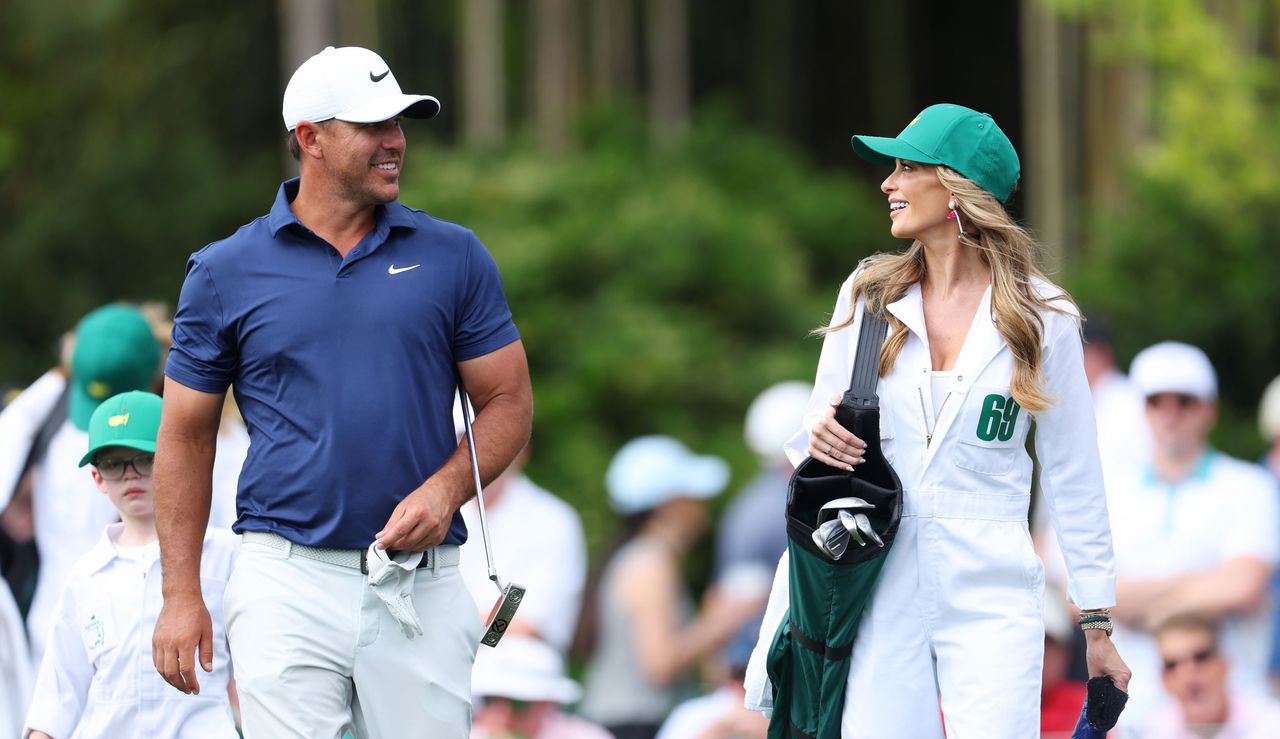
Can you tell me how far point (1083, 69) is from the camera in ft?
63.2

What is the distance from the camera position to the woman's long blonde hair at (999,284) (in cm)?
403

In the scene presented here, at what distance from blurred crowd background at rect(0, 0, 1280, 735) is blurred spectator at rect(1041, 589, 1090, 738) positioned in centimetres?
131

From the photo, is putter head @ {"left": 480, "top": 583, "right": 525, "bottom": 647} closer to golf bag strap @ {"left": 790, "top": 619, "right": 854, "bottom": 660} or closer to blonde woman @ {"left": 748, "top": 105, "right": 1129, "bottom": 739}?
golf bag strap @ {"left": 790, "top": 619, "right": 854, "bottom": 660}

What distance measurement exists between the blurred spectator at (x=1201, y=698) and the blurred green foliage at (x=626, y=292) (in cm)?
739

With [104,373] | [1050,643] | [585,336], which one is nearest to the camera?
[104,373]

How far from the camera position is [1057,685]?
609 centimetres

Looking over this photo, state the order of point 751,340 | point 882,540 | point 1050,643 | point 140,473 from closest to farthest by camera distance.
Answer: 1. point 882,540
2. point 140,473
3. point 1050,643
4. point 751,340

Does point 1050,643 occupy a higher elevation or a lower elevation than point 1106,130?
lower

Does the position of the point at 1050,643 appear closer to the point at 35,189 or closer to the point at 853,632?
the point at 853,632

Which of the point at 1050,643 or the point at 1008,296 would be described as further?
the point at 1050,643

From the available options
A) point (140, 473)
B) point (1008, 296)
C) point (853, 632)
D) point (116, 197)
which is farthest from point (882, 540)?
point (116, 197)

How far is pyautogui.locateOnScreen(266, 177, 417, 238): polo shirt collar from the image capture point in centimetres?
409

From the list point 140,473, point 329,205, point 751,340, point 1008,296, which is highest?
point 329,205

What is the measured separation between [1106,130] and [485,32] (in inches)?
296
